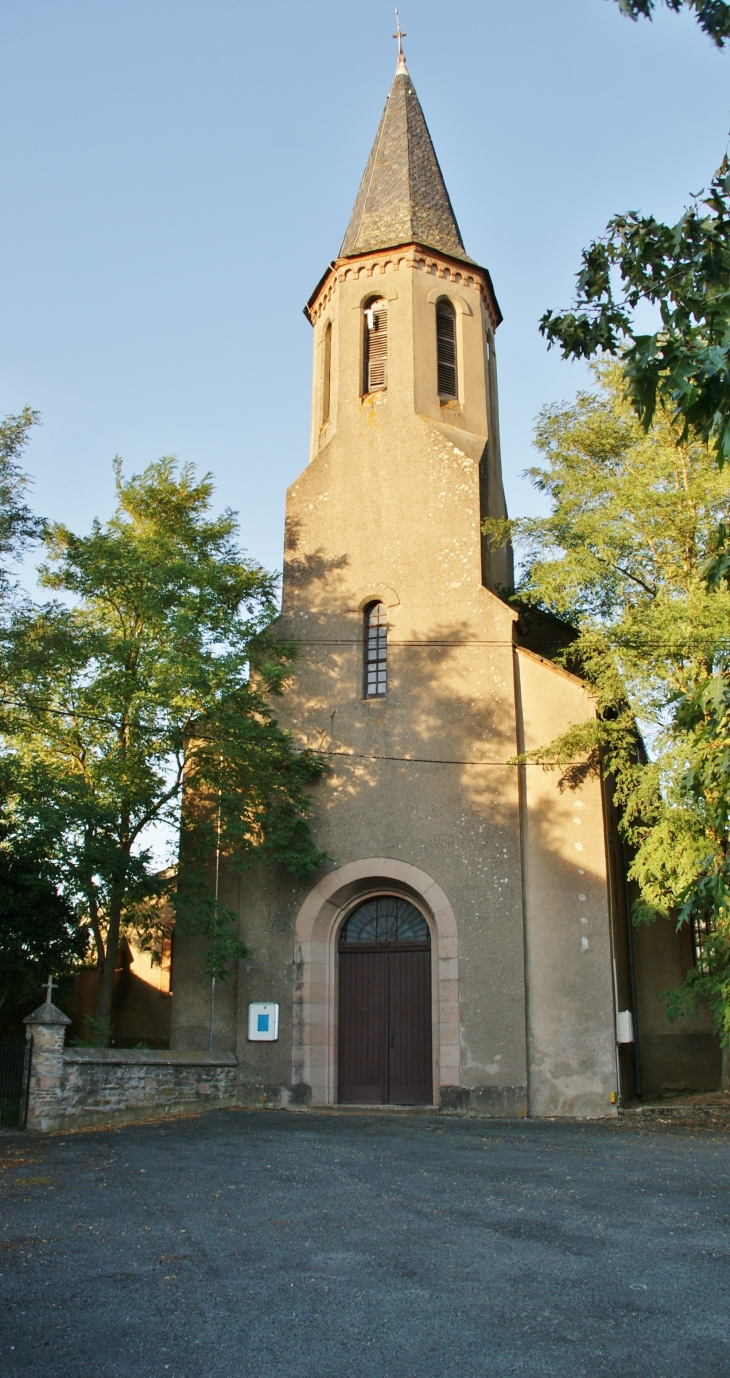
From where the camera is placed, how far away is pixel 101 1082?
14.9 m

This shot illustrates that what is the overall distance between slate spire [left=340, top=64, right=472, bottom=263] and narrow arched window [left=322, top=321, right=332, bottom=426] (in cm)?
158

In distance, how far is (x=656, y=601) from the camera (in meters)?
17.3

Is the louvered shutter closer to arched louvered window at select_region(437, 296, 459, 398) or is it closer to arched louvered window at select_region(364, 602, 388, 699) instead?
arched louvered window at select_region(437, 296, 459, 398)

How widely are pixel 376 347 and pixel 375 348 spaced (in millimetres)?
30

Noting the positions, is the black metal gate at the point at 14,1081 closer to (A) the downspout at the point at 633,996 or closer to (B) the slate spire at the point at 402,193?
(A) the downspout at the point at 633,996

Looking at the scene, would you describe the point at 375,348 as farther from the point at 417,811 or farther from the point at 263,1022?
the point at 263,1022

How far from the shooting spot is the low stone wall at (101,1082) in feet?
46.6

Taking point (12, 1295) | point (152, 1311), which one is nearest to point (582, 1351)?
point (152, 1311)

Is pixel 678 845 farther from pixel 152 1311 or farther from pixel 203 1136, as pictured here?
pixel 152 1311

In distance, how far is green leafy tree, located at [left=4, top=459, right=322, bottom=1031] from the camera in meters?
16.6

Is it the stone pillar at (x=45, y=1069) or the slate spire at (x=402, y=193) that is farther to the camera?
the slate spire at (x=402, y=193)

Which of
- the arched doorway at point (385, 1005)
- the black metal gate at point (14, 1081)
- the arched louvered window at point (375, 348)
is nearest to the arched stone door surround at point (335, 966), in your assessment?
the arched doorway at point (385, 1005)

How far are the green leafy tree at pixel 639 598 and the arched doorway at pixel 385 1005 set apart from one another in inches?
150

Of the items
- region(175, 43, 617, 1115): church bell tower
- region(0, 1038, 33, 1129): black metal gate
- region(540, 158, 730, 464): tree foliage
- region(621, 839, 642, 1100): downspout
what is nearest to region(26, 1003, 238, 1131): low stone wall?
region(0, 1038, 33, 1129): black metal gate
